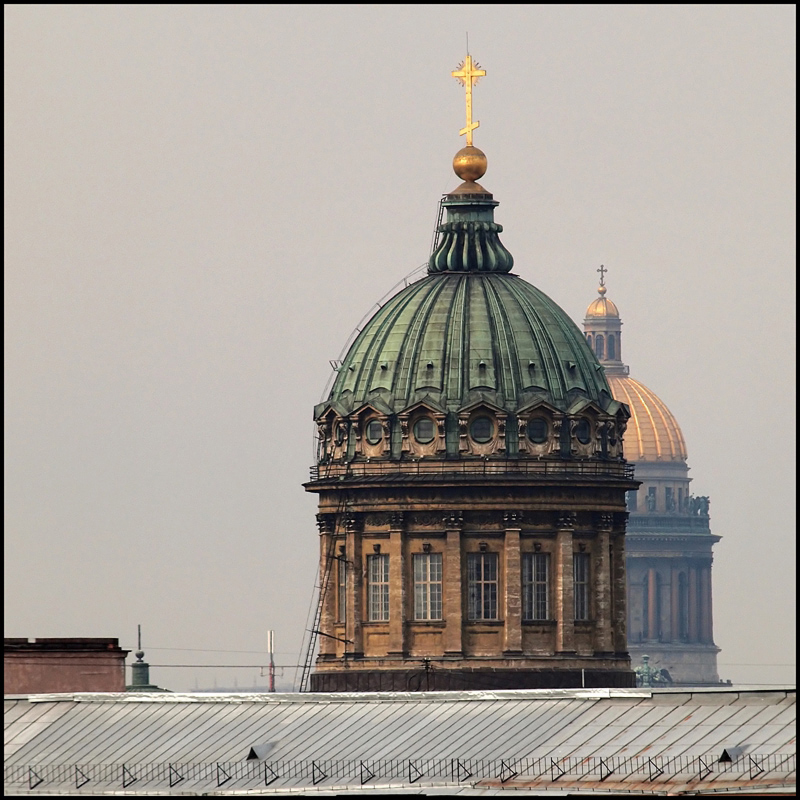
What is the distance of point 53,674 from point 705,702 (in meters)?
40.4

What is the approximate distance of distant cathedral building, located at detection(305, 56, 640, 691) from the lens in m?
191

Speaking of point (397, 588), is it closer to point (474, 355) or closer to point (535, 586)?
point (535, 586)

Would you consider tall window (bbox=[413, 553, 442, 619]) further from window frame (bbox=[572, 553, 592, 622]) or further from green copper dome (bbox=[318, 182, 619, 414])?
green copper dome (bbox=[318, 182, 619, 414])

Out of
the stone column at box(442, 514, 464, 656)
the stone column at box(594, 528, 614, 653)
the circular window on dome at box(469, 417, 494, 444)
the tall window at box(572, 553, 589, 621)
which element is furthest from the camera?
the stone column at box(594, 528, 614, 653)

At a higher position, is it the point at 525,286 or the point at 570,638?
the point at 525,286

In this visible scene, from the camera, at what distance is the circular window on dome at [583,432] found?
193 meters

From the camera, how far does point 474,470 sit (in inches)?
7530

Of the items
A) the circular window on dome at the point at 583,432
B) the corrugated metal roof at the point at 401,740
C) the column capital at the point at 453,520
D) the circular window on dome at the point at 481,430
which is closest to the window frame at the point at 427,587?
the column capital at the point at 453,520

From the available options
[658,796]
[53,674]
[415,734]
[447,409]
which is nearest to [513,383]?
[447,409]

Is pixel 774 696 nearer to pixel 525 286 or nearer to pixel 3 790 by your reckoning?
pixel 3 790

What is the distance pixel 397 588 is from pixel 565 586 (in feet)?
23.4

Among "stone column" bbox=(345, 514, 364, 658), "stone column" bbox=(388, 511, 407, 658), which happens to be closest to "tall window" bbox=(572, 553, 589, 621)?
"stone column" bbox=(388, 511, 407, 658)

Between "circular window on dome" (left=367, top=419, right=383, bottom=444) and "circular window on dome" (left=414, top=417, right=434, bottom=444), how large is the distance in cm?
161

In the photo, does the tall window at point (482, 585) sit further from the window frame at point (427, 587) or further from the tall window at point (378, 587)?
the tall window at point (378, 587)
